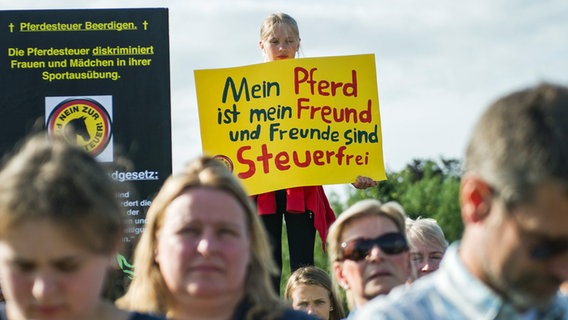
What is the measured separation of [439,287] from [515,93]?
1.52 feet

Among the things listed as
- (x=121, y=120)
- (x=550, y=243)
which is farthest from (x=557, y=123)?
(x=121, y=120)

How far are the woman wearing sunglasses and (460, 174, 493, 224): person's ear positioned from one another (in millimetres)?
2032

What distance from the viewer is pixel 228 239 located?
3473mm

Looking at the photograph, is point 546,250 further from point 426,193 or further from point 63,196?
point 426,193

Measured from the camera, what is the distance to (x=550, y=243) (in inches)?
91.7

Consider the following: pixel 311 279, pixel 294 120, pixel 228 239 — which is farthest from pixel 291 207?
pixel 228 239

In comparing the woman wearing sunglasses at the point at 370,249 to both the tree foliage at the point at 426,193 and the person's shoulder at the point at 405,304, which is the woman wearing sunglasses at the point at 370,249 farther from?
the tree foliage at the point at 426,193

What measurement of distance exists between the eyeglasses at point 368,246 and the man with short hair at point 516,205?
2.07 m

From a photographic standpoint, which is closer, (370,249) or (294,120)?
(370,249)

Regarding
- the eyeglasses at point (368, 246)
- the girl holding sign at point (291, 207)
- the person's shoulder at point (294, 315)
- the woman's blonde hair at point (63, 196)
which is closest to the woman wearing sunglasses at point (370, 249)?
the eyeglasses at point (368, 246)

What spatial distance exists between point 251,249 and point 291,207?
394 centimetres

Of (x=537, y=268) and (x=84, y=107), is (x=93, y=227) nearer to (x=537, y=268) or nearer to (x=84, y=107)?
(x=537, y=268)

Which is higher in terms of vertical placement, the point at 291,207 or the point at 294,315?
the point at 291,207

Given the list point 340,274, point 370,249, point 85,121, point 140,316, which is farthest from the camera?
point 85,121
